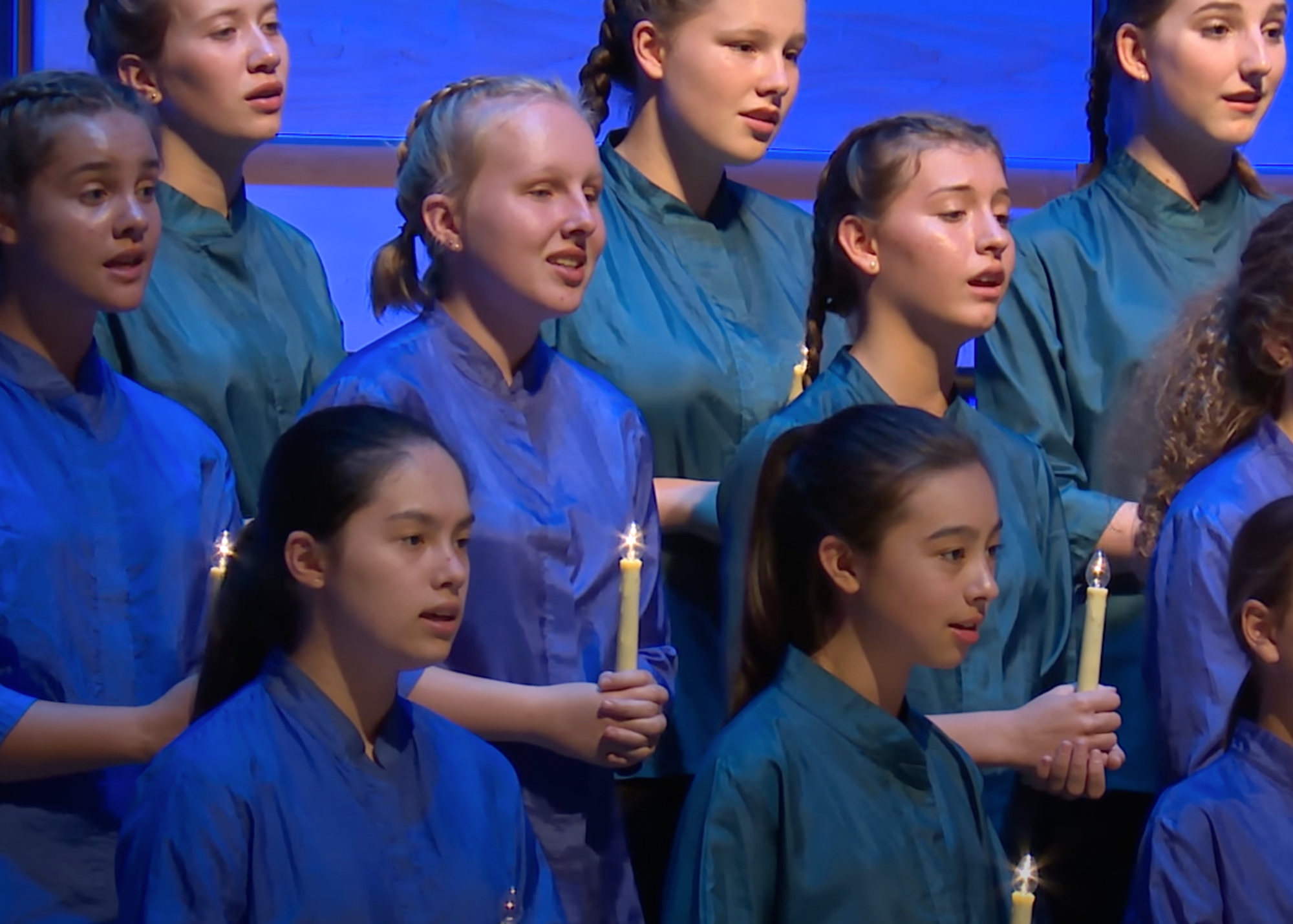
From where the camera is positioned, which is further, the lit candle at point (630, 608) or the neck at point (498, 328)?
the neck at point (498, 328)

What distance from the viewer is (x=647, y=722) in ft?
6.06

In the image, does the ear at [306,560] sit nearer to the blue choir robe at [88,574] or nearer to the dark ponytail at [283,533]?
the dark ponytail at [283,533]

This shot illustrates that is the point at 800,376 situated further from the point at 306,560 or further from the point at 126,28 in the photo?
the point at 126,28

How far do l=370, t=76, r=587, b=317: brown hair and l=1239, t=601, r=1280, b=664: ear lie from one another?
842mm

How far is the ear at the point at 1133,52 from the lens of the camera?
2.67m

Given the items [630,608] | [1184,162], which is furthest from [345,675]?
[1184,162]

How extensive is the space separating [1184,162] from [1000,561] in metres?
0.79

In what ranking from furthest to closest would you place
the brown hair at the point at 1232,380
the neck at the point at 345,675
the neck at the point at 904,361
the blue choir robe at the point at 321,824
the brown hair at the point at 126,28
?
the brown hair at the point at 126,28 → the brown hair at the point at 1232,380 → the neck at the point at 904,361 → the neck at the point at 345,675 → the blue choir robe at the point at 321,824

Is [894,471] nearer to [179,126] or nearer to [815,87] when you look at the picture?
[179,126]

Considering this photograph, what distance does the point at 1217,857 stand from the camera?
6.13 ft

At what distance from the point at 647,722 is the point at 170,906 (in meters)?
0.46

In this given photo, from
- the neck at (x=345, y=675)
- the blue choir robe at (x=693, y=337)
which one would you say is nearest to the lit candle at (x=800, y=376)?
the blue choir robe at (x=693, y=337)

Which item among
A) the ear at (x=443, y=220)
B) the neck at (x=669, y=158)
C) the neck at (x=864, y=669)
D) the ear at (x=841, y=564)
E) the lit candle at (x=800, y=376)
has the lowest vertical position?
the neck at (x=864, y=669)

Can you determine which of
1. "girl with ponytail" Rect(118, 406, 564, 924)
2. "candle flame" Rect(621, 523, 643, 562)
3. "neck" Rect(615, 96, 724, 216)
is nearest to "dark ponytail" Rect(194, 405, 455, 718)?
"girl with ponytail" Rect(118, 406, 564, 924)
